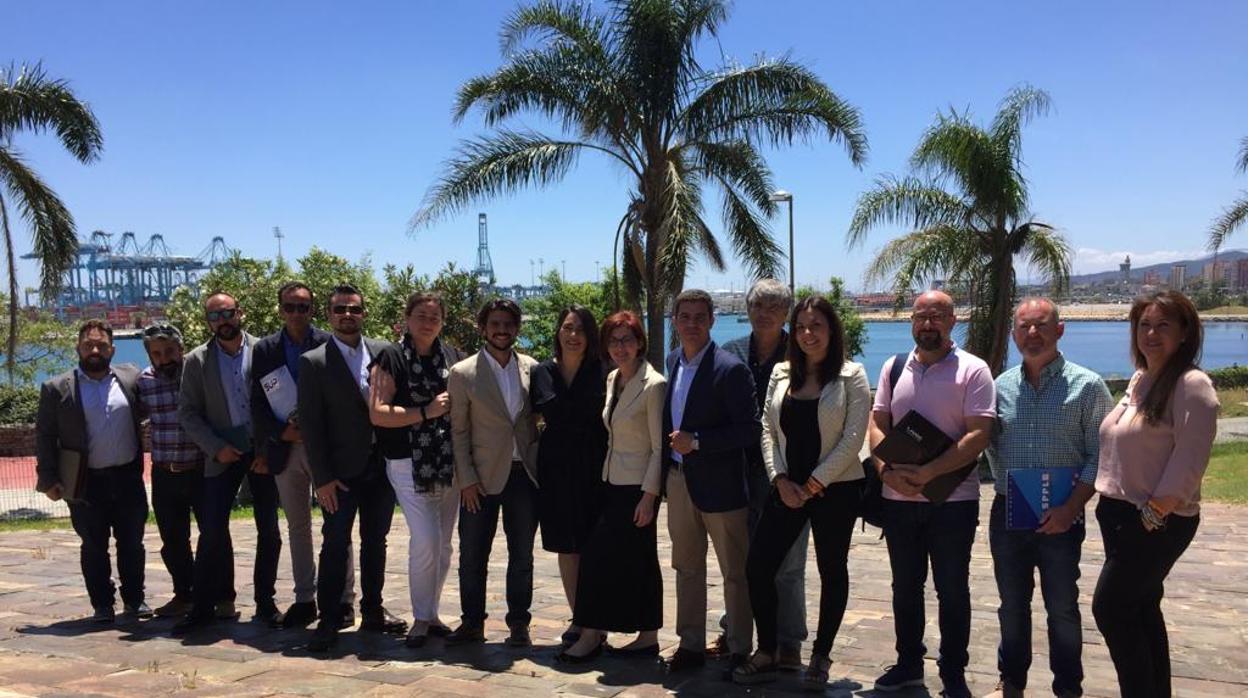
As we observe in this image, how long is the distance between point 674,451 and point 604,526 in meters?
0.58

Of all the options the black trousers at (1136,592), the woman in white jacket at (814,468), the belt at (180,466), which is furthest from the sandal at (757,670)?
the belt at (180,466)

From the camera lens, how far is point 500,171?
1345 cm

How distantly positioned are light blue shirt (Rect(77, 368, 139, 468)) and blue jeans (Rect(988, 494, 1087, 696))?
4.95 meters

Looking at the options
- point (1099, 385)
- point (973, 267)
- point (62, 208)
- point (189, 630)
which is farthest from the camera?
point (973, 267)

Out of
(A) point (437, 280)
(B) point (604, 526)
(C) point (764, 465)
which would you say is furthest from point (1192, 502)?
(A) point (437, 280)

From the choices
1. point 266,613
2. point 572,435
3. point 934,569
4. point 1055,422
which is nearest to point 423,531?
point 572,435

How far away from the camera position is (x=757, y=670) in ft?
14.5

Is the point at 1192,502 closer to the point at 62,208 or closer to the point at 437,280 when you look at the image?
the point at 62,208

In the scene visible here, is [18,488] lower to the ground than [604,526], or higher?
lower

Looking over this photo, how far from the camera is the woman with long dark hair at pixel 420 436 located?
16.7 ft

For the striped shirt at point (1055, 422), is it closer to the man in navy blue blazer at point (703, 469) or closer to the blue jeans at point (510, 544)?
the man in navy blue blazer at point (703, 469)

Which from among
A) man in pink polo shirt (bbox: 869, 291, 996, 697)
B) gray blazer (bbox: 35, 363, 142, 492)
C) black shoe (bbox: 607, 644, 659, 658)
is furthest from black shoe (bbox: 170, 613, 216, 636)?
man in pink polo shirt (bbox: 869, 291, 996, 697)

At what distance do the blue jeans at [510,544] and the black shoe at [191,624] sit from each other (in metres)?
1.63

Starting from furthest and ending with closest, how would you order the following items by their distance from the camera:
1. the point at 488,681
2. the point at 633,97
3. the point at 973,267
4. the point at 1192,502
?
the point at 973,267, the point at 633,97, the point at 488,681, the point at 1192,502
